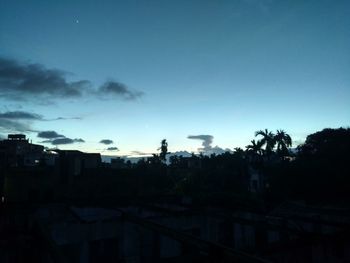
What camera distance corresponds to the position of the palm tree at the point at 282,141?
47.9 meters

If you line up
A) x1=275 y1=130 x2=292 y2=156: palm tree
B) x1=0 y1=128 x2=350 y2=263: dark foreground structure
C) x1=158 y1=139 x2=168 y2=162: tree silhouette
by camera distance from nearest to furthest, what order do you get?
x1=0 y1=128 x2=350 y2=263: dark foreground structure → x1=275 y1=130 x2=292 y2=156: palm tree → x1=158 y1=139 x2=168 y2=162: tree silhouette

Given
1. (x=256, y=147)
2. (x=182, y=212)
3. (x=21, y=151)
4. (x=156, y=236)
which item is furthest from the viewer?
(x=21, y=151)

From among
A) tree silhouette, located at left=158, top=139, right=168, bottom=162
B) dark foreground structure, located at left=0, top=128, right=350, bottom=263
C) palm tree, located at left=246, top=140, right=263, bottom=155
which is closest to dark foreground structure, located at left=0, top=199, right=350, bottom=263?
dark foreground structure, located at left=0, top=128, right=350, bottom=263

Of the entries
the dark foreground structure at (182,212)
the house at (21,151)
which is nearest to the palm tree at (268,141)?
the dark foreground structure at (182,212)

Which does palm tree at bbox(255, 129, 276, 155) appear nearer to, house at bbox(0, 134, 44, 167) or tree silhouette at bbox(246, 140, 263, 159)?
tree silhouette at bbox(246, 140, 263, 159)

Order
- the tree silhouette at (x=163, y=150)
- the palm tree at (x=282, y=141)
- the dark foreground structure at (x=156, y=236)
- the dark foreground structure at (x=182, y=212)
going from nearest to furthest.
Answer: the dark foreground structure at (x=156, y=236) → the dark foreground structure at (x=182, y=212) → the palm tree at (x=282, y=141) → the tree silhouette at (x=163, y=150)

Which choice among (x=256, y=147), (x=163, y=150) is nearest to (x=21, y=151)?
(x=163, y=150)

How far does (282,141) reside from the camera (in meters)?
48.2

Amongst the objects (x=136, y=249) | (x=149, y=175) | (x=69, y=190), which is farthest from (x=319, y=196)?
(x=69, y=190)

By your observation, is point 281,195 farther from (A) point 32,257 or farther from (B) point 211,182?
(A) point 32,257

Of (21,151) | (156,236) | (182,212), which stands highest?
(21,151)

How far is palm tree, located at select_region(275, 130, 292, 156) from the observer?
47.9 metres

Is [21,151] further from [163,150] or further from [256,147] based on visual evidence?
[256,147]

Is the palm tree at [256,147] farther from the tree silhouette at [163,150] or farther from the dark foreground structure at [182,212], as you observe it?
the tree silhouette at [163,150]
